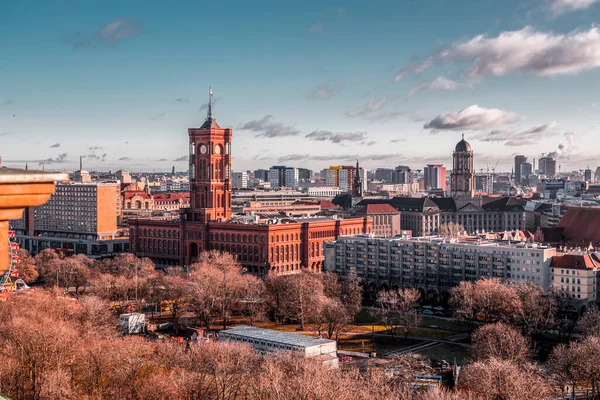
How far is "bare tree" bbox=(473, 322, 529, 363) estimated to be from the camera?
62250 millimetres

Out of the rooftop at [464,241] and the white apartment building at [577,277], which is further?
the rooftop at [464,241]

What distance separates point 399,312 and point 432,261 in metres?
24.6

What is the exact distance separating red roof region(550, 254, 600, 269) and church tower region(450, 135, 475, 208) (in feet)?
312

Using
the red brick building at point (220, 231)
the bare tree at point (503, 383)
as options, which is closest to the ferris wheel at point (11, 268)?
the red brick building at point (220, 231)

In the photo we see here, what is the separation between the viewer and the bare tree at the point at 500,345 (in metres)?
62.2

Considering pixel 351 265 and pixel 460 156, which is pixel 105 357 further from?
pixel 460 156

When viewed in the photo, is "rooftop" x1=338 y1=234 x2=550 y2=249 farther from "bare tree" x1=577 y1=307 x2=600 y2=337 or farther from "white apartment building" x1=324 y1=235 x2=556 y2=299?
"bare tree" x1=577 y1=307 x2=600 y2=337

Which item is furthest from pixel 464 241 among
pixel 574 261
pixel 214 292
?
pixel 214 292

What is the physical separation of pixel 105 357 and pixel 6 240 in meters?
44.0

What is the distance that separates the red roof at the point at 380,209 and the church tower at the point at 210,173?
143 ft

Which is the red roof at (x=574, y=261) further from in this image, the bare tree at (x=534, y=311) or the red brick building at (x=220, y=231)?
the red brick building at (x=220, y=231)

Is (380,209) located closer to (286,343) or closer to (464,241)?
(464,241)

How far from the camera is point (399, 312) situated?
85688mm

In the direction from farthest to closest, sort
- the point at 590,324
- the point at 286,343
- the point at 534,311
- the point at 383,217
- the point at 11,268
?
the point at 383,217 < the point at 534,311 < the point at 590,324 < the point at 286,343 < the point at 11,268
